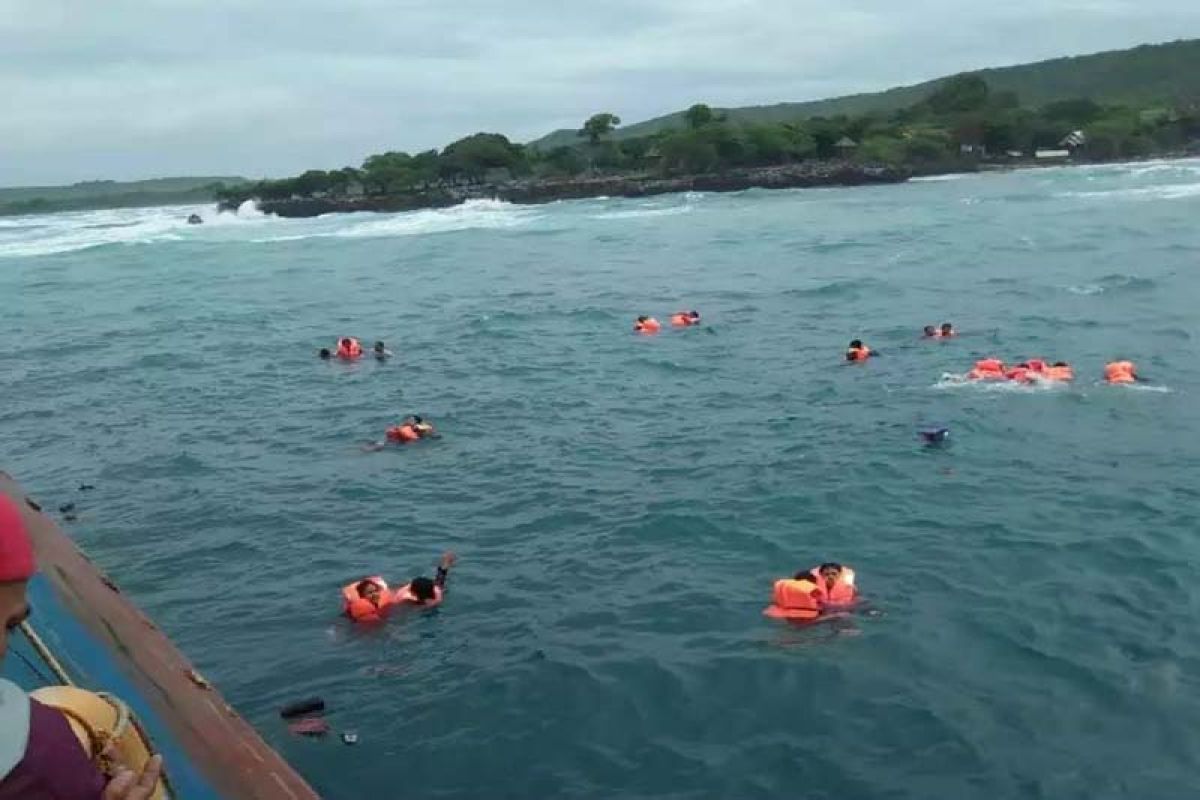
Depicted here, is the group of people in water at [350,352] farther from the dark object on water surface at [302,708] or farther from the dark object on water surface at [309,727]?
the dark object on water surface at [309,727]

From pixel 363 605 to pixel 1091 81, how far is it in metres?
192

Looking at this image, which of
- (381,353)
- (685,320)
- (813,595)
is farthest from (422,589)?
(685,320)

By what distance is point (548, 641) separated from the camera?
33.9ft

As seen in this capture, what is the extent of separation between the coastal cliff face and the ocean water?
54.7 m

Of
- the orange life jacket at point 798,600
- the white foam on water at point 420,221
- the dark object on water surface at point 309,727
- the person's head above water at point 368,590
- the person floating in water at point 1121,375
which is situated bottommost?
the dark object on water surface at point 309,727

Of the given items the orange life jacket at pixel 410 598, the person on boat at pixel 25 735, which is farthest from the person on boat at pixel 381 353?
the person on boat at pixel 25 735

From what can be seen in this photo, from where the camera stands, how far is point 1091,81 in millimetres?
176500

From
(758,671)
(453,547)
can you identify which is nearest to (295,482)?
(453,547)

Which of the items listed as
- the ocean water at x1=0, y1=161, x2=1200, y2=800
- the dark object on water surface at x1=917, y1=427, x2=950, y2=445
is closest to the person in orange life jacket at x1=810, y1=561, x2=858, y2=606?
the ocean water at x1=0, y1=161, x2=1200, y2=800

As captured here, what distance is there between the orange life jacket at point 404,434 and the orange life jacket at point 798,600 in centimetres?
815

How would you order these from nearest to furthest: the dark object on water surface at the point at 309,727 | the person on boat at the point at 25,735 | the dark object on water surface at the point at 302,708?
the person on boat at the point at 25,735 < the dark object on water surface at the point at 309,727 < the dark object on water surface at the point at 302,708

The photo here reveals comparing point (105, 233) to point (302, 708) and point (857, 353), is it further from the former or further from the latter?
point (302, 708)

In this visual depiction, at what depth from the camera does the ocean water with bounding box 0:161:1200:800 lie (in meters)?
8.54

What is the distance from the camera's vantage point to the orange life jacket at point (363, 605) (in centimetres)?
1076
